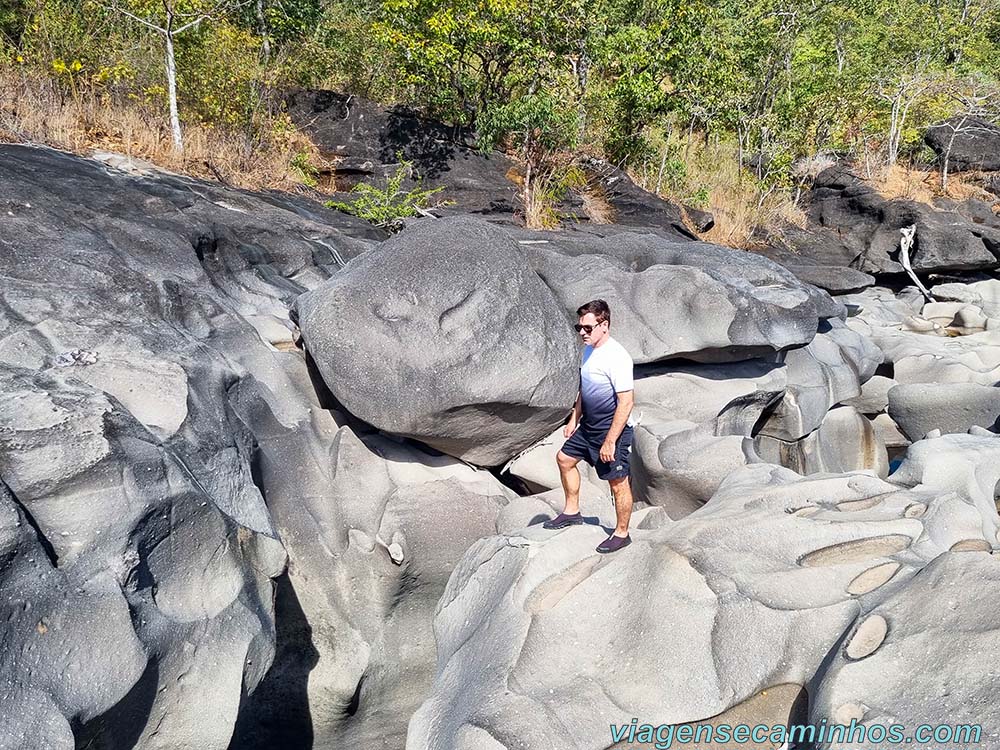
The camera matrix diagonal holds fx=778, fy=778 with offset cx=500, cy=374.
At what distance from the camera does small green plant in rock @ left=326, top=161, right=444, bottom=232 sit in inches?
333

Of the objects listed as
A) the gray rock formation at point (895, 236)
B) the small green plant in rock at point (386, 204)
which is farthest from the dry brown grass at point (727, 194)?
the small green plant in rock at point (386, 204)

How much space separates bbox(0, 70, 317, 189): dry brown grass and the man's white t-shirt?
5733 mm

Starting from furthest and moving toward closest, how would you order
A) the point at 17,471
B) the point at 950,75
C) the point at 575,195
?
1. the point at 950,75
2. the point at 575,195
3. the point at 17,471

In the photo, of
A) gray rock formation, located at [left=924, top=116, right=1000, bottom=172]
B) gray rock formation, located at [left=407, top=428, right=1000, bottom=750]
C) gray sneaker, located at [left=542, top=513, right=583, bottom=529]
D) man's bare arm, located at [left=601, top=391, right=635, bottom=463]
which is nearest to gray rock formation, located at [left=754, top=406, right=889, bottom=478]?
gray rock formation, located at [left=407, top=428, right=1000, bottom=750]

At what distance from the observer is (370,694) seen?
15.2ft

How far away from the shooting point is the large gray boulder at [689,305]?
636 cm

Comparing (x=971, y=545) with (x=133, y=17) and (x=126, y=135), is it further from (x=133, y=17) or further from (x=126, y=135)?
(x=133, y=17)

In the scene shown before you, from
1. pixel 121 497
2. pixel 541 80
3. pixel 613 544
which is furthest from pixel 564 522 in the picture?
pixel 541 80

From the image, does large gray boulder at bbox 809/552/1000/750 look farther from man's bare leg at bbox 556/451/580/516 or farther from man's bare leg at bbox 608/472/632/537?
man's bare leg at bbox 556/451/580/516

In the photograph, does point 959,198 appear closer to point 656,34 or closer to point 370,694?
point 656,34

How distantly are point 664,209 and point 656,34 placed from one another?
286 centimetres

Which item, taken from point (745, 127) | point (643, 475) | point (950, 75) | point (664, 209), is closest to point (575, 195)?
point (664, 209)

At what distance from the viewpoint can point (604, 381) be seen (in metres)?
3.82

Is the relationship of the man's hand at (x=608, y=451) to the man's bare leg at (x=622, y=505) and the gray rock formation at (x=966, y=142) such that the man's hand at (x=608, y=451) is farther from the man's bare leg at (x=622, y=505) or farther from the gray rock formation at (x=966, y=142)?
the gray rock formation at (x=966, y=142)
